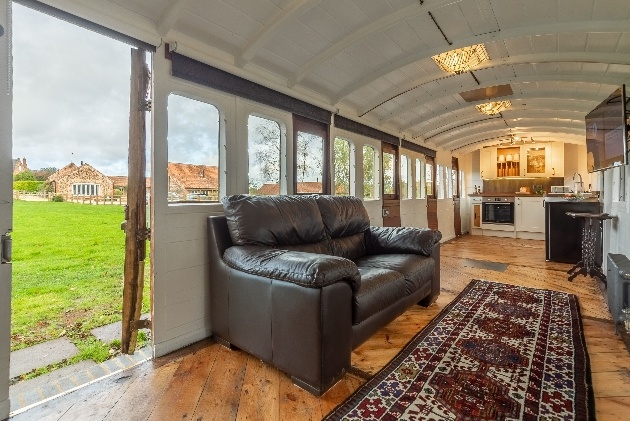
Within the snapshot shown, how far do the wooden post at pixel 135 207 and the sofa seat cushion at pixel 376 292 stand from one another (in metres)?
1.52

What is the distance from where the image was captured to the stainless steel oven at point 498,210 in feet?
26.8

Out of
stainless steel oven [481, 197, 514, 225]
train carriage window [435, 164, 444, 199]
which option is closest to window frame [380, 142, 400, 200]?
train carriage window [435, 164, 444, 199]

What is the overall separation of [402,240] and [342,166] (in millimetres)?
1709

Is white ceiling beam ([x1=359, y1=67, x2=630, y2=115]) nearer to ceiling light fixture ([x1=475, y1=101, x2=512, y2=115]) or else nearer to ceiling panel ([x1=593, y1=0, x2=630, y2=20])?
ceiling panel ([x1=593, y1=0, x2=630, y2=20])

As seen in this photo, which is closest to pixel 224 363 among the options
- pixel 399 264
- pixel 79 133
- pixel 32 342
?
pixel 399 264

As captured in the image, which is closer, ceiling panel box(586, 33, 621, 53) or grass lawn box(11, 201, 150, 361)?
ceiling panel box(586, 33, 621, 53)

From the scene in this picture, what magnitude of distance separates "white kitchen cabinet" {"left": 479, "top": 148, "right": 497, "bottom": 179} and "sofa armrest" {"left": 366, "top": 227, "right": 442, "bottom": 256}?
711 centimetres

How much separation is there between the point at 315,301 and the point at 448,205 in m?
7.28

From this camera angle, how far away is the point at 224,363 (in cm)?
207

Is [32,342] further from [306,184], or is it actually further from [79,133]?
[306,184]

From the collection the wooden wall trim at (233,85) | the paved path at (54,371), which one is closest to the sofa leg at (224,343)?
the paved path at (54,371)

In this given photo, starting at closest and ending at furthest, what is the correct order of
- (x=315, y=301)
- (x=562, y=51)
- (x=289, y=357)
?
Answer: (x=315, y=301)
(x=289, y=357)
(x=562, y=51)

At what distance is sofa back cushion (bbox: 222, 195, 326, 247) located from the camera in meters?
2.27

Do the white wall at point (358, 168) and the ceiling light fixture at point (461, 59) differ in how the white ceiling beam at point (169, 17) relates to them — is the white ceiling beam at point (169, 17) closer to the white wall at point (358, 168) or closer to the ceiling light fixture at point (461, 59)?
the white wall at point (358, 168)
